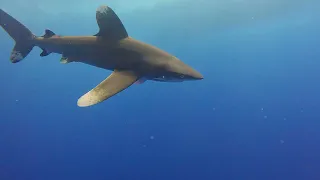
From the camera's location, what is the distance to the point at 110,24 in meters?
4.98

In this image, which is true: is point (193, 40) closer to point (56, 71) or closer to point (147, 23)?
point (147, 23)

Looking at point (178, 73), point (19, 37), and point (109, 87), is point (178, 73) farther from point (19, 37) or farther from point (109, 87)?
point (19, 37)

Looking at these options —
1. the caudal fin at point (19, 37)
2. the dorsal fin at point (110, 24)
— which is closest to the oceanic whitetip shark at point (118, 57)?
the dorsal fin at point (110, 24)

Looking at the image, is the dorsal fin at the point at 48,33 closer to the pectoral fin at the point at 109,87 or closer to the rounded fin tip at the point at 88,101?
the pectoral fin at the point at 109,87

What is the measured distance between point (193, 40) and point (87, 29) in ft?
21.2

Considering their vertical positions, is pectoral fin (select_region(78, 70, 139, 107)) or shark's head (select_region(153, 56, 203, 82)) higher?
shark's head (select_region(153, 56, 203, 82))

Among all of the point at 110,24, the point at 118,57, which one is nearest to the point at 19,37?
the point at 110,24

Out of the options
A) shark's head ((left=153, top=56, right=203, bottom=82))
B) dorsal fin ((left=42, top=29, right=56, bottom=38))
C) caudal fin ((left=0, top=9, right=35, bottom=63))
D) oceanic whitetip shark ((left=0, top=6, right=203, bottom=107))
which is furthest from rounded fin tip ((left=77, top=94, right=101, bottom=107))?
caudal fin ((left=0, top=9, right=35, bottom=63))

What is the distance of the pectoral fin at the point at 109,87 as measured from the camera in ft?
14.2

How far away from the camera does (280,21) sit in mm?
17469

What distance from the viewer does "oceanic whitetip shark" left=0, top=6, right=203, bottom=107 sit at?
4.68 metres

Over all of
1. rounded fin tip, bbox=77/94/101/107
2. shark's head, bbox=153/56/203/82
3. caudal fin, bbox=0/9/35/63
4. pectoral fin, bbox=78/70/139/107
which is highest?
caudal fin, bbox=0/9/35/63

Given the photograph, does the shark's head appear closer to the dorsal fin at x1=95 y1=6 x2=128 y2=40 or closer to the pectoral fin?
the pectoral fin

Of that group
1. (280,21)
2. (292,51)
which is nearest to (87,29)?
(280,21)
